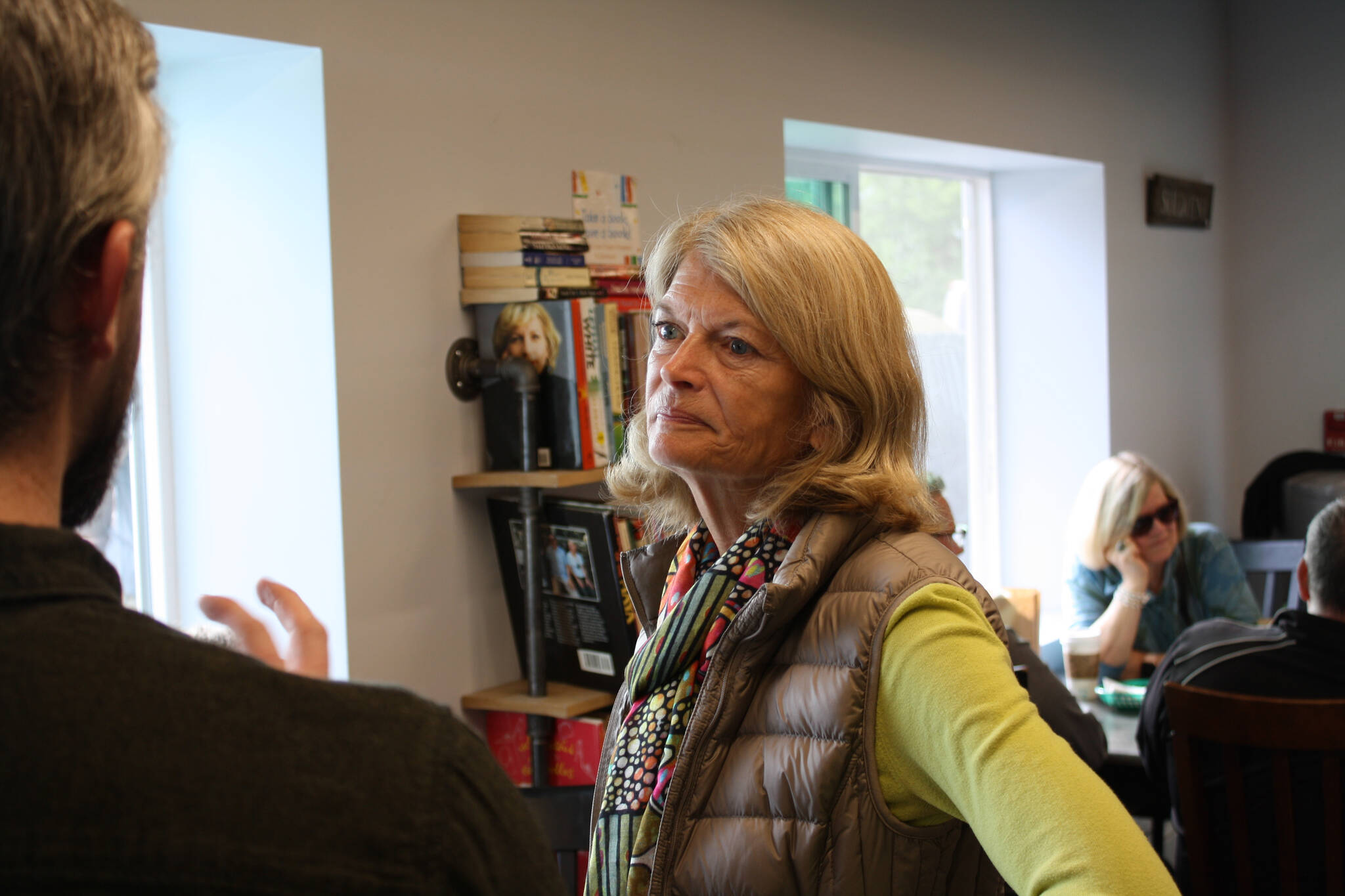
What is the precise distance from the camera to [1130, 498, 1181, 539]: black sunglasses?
3.27 metres

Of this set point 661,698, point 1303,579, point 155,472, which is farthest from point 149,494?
point 1303,579

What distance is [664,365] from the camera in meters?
1.32

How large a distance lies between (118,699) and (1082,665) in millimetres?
2522

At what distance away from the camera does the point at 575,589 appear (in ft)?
7.08

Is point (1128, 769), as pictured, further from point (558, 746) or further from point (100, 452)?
point (100, 452)

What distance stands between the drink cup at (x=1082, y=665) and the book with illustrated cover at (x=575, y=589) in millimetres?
1154

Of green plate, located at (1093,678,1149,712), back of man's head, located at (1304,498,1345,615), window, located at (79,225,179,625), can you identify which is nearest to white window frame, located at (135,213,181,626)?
window, located at (79,225,179,625)

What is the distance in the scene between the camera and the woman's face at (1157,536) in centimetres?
327

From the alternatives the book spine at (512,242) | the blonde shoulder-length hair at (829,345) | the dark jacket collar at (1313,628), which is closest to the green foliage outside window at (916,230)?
the book spine at (512,242)

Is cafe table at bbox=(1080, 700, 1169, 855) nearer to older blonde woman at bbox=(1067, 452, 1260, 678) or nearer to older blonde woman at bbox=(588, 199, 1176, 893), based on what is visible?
older blonde woman at bbox=(1067, 452, 1260, 678)

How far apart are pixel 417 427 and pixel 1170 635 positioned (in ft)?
7.76

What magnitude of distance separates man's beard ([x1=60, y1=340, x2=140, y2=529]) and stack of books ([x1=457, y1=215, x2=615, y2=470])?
1574 mm

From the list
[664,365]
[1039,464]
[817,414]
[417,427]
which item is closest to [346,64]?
[417,427]

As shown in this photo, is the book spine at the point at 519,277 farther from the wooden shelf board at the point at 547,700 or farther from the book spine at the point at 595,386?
the wooden shelf board at the point at 547,700
